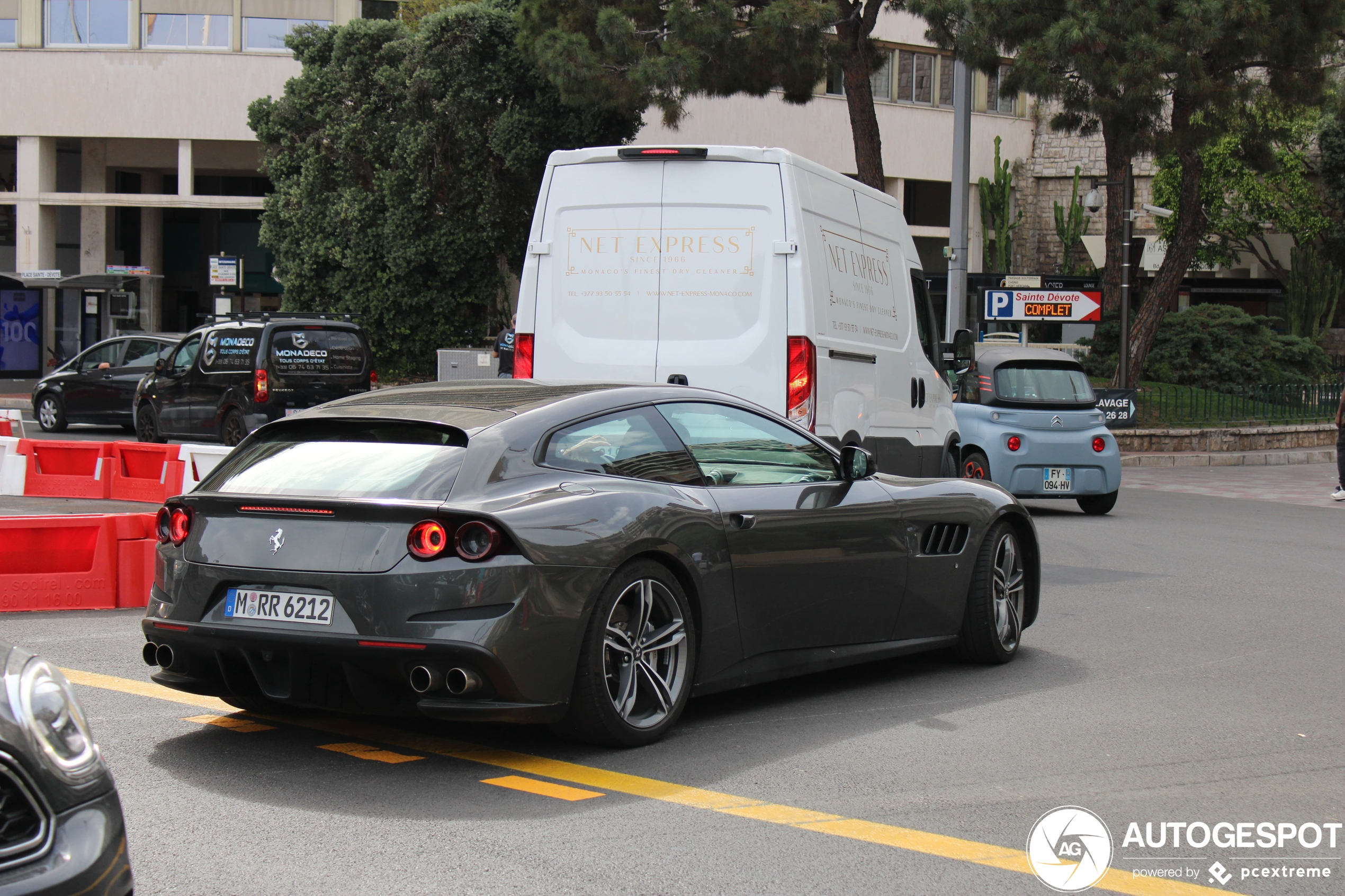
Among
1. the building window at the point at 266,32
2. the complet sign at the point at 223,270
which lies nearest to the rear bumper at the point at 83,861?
the complet sign at the point at 223,270

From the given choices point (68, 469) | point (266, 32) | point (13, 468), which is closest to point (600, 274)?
point (68, 469)

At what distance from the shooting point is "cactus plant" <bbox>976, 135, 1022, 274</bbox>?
156ft

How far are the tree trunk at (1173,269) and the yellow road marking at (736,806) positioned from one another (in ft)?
77.7

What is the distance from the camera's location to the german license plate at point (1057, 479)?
1487 cm

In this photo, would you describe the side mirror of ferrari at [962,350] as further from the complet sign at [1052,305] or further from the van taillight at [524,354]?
the complet sign at [1052,305]

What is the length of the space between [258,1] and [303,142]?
9.80m

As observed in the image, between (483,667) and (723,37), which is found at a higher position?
(723,37)

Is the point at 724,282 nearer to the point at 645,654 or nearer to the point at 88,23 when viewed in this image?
the point at 645,654

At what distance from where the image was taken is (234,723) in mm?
5727

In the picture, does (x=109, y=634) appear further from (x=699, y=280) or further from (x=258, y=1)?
(x=258, y=1)

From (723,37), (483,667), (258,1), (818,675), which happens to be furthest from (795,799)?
(258,1)

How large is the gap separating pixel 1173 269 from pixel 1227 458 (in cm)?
380

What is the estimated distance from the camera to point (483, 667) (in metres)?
4.82

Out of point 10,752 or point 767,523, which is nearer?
point 10,752
